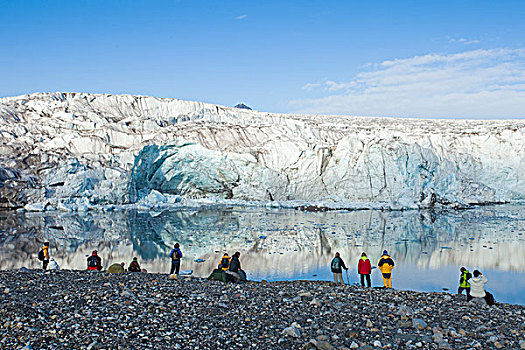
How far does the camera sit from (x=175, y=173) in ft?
87.2

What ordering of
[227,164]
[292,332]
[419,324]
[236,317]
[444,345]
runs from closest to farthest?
[444,345], [292,332], [419,324], [236,317], [227,164]

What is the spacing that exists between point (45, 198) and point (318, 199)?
14005 mm

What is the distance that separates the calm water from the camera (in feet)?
32.1

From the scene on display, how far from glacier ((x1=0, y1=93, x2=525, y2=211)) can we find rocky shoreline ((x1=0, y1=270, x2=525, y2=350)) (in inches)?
666

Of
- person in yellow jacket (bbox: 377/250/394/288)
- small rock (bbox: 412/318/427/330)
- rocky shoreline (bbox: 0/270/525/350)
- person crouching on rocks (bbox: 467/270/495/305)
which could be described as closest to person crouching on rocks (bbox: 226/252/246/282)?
rocky shoreline (bbox: 0/270/525/350)

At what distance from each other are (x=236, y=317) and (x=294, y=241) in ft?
27.6

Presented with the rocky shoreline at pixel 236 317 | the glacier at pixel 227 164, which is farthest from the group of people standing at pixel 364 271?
the glacier at pixel 227 164

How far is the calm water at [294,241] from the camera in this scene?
32.1ft

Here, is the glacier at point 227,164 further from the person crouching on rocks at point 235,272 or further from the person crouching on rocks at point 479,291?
the person crouching on rocks at point 479,291

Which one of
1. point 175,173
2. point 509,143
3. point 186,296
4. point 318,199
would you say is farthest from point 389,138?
point 186,296

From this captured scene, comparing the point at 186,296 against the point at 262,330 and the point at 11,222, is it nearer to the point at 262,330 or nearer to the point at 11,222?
the point at 262,330

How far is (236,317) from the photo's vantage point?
5.50 meters

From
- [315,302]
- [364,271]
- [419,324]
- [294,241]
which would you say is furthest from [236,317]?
[294,241]

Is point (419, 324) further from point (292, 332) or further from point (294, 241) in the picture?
point (294, 241)
